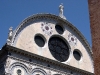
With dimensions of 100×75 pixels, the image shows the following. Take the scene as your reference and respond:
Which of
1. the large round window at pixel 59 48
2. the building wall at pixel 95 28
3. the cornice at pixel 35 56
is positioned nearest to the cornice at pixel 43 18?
the cornice at pixel 35 56

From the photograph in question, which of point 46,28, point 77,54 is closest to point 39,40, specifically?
point 46,28

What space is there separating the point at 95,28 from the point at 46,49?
44.9 feet

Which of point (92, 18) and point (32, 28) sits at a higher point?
point (32, 28)

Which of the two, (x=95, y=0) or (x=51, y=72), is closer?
(x=95, y=0)

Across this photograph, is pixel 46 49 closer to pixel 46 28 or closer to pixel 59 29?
pixel 46 28

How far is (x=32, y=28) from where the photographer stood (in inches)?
765

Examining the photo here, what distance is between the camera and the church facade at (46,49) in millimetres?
17016

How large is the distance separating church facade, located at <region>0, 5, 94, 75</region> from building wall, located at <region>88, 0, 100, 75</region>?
37.0 ft

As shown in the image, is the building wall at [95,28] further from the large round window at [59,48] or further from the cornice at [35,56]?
the large round window at [59,48]

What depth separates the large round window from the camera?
2016 centimetres

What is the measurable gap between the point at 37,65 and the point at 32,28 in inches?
137

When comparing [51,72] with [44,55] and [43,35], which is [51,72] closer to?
[44,55]

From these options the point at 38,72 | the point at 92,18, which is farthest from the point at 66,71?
the point at 92,18

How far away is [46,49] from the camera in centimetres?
1941
